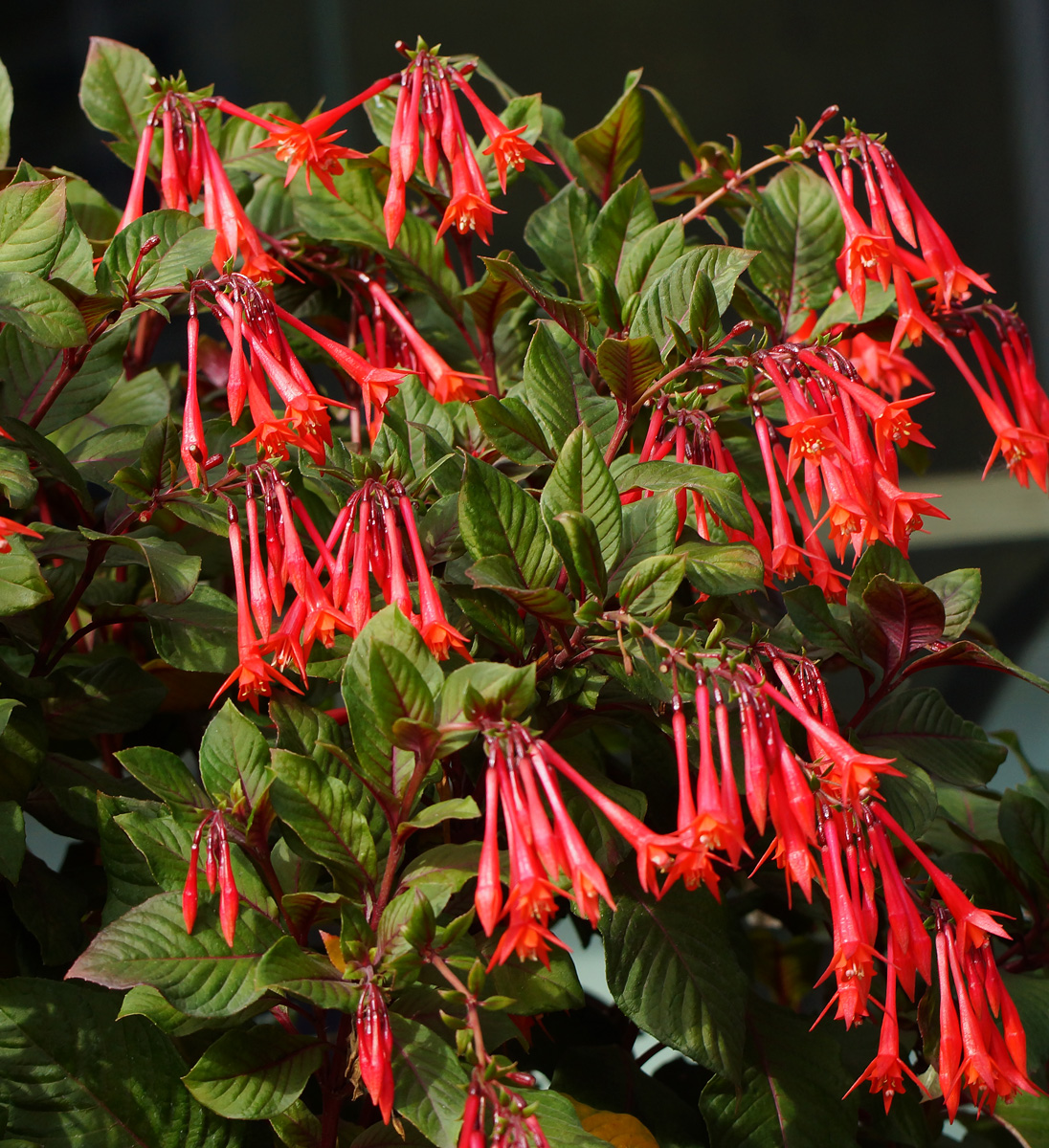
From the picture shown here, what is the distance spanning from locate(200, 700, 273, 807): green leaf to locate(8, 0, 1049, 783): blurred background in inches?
50.5

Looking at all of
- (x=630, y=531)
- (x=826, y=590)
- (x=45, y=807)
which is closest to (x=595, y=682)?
(x=630, y=531)

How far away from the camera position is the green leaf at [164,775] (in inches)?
19.7

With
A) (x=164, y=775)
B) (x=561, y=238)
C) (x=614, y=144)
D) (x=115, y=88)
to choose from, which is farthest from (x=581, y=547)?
(x=115, y=88)

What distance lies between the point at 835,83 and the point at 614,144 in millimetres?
983

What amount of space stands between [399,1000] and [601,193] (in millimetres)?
604

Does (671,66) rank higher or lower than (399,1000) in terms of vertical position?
higher

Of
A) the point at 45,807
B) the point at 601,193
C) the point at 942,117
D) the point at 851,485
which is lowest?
the point at 45,807

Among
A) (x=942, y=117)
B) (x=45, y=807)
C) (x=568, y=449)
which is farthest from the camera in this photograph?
(x=942, y=117)

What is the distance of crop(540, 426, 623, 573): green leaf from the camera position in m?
0.45

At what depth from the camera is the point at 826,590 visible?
603mm

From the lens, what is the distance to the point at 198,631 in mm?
578

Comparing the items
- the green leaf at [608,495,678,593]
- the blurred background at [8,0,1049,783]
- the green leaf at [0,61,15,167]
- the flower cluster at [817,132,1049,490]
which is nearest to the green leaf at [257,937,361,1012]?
the green leaf at [608,495,678,593]

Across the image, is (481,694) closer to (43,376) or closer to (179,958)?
(179,958)

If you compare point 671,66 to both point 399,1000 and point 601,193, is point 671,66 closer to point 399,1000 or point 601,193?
point 601,193
